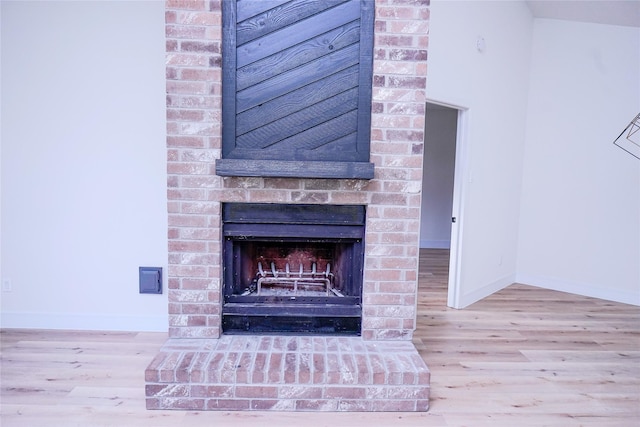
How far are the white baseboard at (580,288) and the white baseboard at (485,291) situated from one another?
6.9 inches

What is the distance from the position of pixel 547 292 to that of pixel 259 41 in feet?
12.0

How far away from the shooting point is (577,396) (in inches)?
79.9

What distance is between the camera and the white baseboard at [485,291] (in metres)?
3.40

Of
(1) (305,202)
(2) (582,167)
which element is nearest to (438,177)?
(2) (582,167)

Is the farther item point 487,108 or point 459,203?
point 487,108

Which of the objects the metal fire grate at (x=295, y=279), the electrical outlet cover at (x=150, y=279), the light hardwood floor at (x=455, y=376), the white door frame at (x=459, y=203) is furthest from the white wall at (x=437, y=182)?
the electrical outlet cover at (x=150, y=279)

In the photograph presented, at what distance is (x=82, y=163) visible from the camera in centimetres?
257

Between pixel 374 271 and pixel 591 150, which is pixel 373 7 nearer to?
pixel 374 271

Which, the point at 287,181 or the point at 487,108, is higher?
the point at 487,108

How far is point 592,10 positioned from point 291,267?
11.8 ft

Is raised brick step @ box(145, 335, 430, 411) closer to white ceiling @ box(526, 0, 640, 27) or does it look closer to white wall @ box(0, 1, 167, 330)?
white wall @ box(0, 1, 167, 330)

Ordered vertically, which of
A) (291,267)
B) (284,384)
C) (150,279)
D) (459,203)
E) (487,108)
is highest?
(487,108)

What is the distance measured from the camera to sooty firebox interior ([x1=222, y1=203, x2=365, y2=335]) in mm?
2111

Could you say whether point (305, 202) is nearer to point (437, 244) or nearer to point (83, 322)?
point (83, 322)
